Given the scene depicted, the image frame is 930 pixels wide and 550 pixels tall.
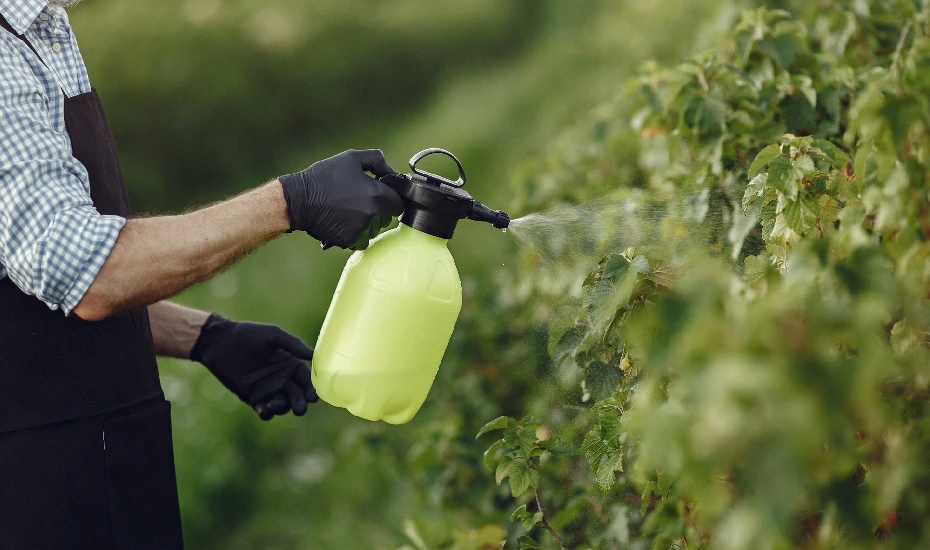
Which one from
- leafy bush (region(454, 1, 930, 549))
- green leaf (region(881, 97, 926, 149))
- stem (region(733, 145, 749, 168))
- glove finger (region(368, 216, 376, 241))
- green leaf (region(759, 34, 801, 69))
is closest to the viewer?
leafy bush (region(454, 1, 930, 549))

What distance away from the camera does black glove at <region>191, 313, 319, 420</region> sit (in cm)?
237

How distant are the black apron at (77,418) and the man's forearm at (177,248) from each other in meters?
0.20

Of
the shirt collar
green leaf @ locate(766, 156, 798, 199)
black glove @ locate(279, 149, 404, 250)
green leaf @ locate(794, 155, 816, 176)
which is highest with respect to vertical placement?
the shirt collar

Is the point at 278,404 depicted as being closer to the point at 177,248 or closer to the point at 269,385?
the point at 269,385

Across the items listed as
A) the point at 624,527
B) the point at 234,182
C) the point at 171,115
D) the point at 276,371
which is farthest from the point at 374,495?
the point at 171,115

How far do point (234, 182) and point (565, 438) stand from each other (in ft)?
20.0

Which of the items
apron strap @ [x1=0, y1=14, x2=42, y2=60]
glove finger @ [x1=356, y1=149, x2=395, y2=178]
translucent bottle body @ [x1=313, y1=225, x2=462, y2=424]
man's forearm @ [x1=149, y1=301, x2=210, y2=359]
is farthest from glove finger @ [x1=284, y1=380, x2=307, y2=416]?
apron strap @ [x1=0, y1=14, x2=42, y2=60]

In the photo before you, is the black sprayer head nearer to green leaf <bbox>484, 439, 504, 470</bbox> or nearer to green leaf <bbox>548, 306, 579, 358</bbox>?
green leaf <bbox>548, 306, 579, 358</bbox>

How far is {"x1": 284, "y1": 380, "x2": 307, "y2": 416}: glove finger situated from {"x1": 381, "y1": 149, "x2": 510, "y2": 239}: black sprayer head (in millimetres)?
715

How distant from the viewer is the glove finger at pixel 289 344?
7.80 feet

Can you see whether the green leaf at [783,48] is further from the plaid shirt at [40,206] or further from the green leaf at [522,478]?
the plaid shirt at [40,206]

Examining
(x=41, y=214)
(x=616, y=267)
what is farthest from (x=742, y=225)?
(x=41, y=214)

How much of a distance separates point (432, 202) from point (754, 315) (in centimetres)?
109

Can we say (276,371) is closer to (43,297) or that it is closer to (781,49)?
(43,297)
